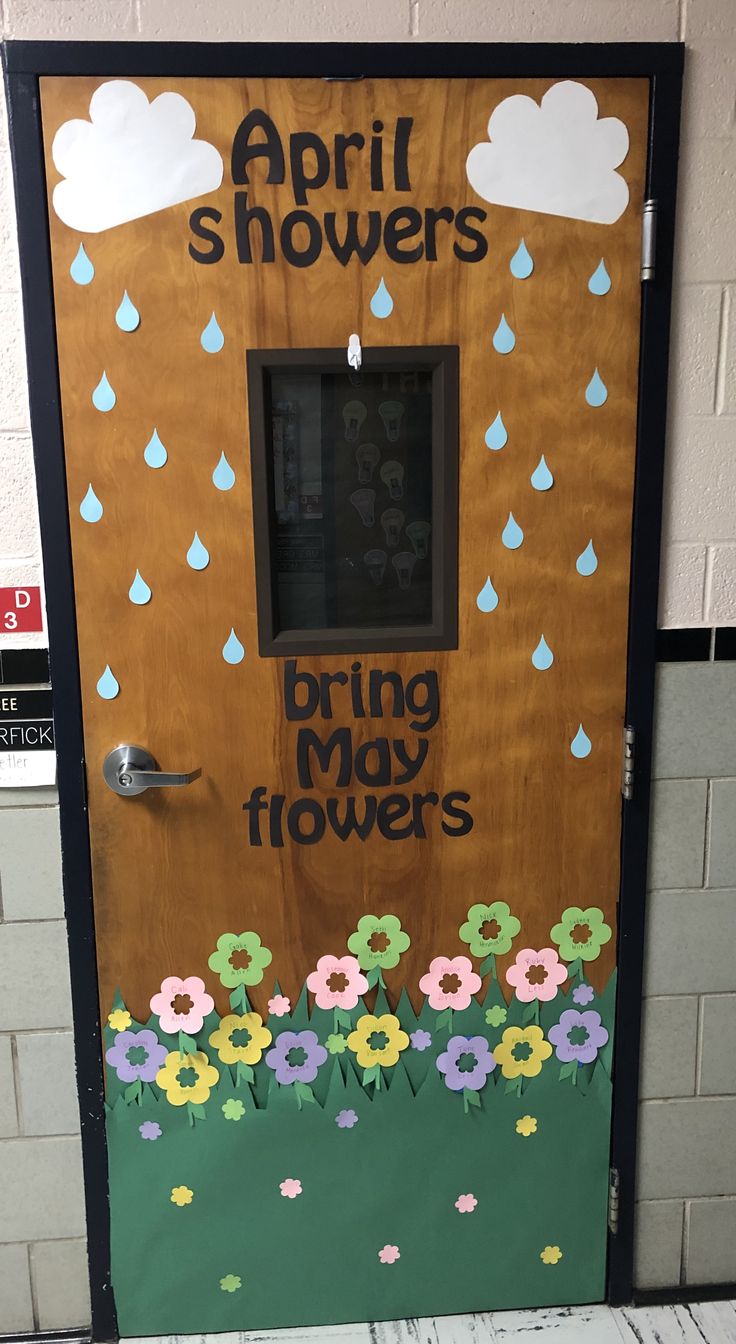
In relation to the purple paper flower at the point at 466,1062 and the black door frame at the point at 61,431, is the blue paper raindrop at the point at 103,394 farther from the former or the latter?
the purple paper flower at the point at 466,1062

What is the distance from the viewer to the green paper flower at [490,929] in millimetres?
1704

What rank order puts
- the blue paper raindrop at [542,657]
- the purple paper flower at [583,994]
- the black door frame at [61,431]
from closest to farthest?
the black door frame at [61,431], the blue paper raindrop at [542,657], the purple paper flower at [583,994]

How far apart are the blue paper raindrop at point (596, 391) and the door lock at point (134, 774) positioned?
→ 0.86m

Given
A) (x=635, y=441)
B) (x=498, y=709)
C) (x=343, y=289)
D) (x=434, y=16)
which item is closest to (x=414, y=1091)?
(x=498, y=709)

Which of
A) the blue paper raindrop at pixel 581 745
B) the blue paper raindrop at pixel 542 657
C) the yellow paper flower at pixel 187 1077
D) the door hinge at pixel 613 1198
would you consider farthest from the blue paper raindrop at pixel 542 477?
the door hinge at pixel 613 1198

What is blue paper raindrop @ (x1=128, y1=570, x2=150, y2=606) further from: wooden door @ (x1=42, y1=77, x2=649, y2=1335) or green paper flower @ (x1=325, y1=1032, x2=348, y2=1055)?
green paper flower @ (x1=325, y1=1032, x2=348, y2=1055)

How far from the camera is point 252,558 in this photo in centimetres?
158

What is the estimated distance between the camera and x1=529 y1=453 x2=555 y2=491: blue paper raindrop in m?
1.59

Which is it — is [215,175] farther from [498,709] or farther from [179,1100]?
[179,1100]

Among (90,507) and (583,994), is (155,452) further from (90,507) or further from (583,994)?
(583,994)

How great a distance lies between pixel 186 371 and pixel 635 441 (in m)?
0.71

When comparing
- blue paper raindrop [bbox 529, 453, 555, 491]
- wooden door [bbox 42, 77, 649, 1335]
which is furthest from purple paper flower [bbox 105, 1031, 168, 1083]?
blue paper raindrop [bbox 529, 453, 555, 491]

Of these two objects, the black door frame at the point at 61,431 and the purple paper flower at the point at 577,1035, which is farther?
the purple paper flower at the point at 577,1035

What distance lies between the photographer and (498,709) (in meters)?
1.65
